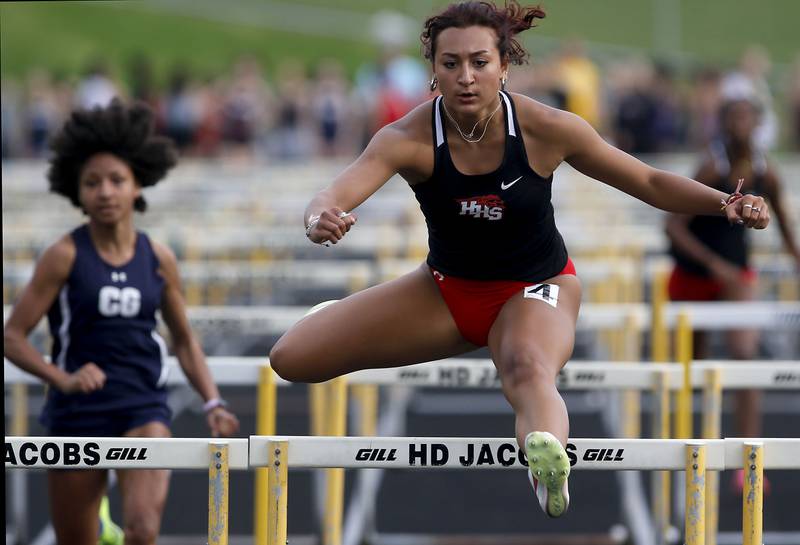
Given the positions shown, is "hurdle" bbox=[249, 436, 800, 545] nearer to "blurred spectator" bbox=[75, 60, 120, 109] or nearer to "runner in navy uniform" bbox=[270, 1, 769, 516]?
"runner in navy uniform" bbox=[270, 1, 769, 516]

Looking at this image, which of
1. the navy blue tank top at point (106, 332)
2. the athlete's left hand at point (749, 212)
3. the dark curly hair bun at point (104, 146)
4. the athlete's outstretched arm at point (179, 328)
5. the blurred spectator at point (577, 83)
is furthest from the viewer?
the blurred spectator at point (577, 83)

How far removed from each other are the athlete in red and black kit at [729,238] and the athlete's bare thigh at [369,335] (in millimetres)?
3666

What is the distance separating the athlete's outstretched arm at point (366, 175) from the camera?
4172 millimetres

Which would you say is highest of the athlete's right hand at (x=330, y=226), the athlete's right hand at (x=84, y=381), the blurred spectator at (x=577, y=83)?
the blurred spectator at (x=577, y=83)

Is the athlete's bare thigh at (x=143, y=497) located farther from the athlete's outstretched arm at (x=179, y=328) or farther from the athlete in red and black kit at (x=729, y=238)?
the athlete in red and black kit at (x=729, y=238)

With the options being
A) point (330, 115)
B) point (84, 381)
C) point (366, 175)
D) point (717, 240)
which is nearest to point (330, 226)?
point (366, 175)

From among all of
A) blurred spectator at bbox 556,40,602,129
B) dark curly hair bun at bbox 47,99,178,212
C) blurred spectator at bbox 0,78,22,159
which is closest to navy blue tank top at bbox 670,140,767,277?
dark curly hair bun at bbox 47,99,178,212

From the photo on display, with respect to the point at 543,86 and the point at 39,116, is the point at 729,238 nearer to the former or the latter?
the point at 543,86

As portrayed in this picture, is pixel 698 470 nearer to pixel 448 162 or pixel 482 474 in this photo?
pixel 448 162

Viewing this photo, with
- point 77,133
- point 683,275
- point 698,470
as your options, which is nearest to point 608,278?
point 683,275

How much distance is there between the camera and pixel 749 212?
4285mm

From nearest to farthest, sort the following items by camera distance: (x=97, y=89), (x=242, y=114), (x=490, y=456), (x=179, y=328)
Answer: (x=490, y=456) < (x=179, y=328) < (x=97, y=89) < (x=242, y=114)

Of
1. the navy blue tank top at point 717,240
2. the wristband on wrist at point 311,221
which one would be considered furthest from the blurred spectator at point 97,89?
the wristband on wrist at point 311,221

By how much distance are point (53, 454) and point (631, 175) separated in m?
2.01
